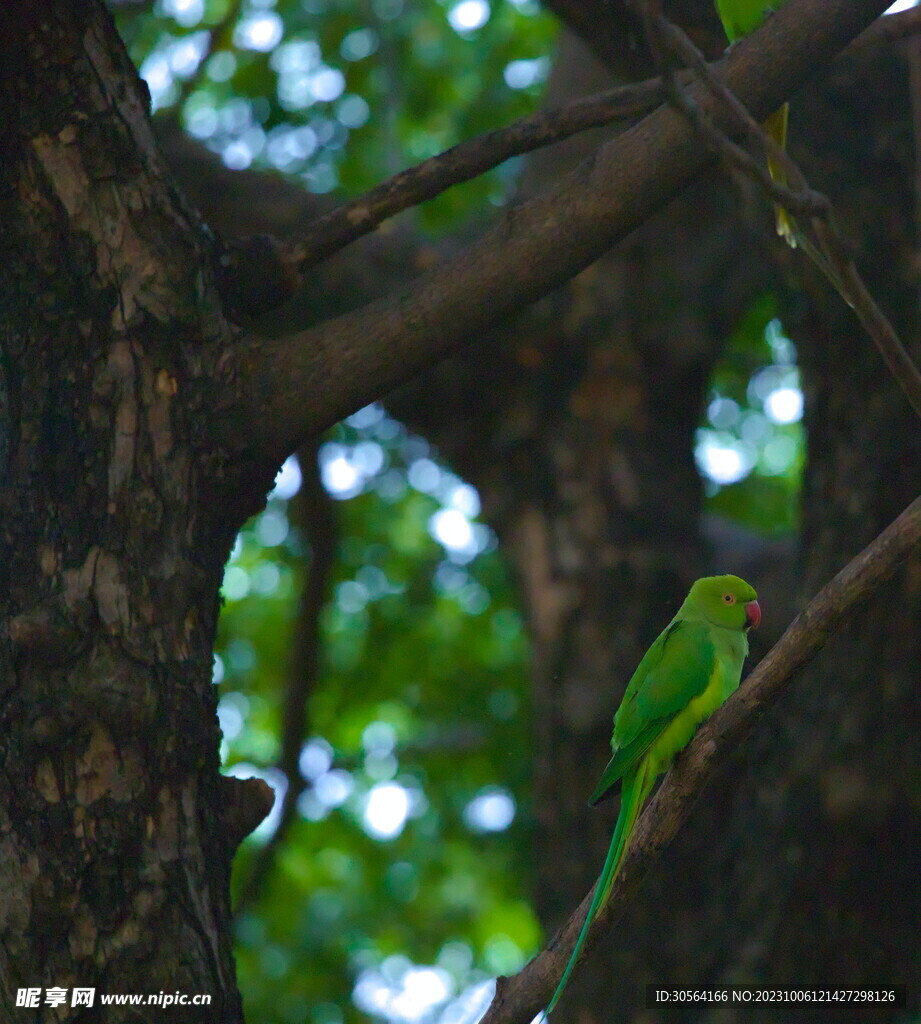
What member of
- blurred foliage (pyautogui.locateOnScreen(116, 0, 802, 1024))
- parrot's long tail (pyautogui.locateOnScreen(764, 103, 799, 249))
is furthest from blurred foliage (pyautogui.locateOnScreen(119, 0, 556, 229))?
parrot's long tail (pyautogui.locateOnScreen(764, 103, 799, 249))

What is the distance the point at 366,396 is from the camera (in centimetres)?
253

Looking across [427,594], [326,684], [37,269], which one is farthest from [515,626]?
[37,269]

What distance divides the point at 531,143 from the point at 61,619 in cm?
152

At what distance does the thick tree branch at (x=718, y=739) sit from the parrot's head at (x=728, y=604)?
0.65m

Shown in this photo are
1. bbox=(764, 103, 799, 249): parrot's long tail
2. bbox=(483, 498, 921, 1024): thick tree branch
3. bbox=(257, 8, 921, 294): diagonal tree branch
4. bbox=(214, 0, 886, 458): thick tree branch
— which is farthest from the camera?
bbox=(764, 103, 799, 249): parrot's long tail

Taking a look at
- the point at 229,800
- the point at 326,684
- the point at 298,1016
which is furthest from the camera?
Result: the point at 326,684

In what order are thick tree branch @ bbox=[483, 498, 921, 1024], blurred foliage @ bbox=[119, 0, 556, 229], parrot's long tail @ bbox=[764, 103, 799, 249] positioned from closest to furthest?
thick tree branch @ bbox=[483, 498, 921, 1024]
parrot's long tail @ bbox=[764, 103, 799, 249]
blurred foliage @ bbox=[119, 0, 556, 229]

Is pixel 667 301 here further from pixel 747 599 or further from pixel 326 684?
pixel 326 684

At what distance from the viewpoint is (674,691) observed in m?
2.49

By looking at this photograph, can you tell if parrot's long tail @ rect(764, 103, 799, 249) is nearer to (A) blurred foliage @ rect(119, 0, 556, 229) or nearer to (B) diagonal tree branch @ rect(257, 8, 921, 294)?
(B) diagonal tree branch @ rect(257, 8, 921, 294)

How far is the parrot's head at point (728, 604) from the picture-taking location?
8.89 feet

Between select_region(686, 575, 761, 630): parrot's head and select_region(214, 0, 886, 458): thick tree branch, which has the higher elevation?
select_region(214, 0, 886, 458): thick tree branch

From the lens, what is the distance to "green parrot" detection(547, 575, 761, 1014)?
245 centimetres

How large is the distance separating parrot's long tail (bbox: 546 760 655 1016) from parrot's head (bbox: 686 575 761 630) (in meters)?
0.43
